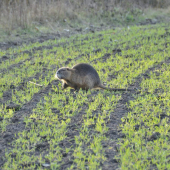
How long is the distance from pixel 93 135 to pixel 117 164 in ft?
2.43

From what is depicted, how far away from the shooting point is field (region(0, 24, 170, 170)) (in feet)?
10.7

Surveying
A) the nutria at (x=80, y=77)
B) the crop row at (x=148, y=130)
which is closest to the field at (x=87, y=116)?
the crop row at (x=148, y=130)

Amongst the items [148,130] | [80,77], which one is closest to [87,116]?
[148,130]

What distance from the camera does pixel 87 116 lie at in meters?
4.43

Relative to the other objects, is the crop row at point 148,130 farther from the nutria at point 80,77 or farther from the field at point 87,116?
the nutria at point 80,77

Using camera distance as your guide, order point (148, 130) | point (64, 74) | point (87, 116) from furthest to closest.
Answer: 1. point (64, 74)
2. point (87, 116)
3. point (148, 130)

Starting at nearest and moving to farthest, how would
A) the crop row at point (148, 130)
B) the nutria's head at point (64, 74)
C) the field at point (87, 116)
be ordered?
the crop row at point (148, 130)
the field at point (87, 116)
the nutria's head at point (64, 74)

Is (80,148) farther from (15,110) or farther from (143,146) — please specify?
(15,110)

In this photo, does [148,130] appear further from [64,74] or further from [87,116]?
[64,74]

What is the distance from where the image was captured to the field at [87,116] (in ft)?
10.7

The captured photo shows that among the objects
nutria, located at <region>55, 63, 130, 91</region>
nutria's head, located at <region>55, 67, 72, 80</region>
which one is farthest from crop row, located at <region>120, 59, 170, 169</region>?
nutria's head, located at <region>55, 67, 72, 80</region>

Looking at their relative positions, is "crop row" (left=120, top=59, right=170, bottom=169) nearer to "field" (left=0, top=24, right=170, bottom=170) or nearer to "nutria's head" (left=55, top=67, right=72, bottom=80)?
"field" (left=0, top=24, right=170, bottom=170)

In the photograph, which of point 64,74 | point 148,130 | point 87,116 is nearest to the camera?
point 148,130

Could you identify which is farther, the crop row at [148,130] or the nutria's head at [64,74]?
the nutria's head at [64,74]
